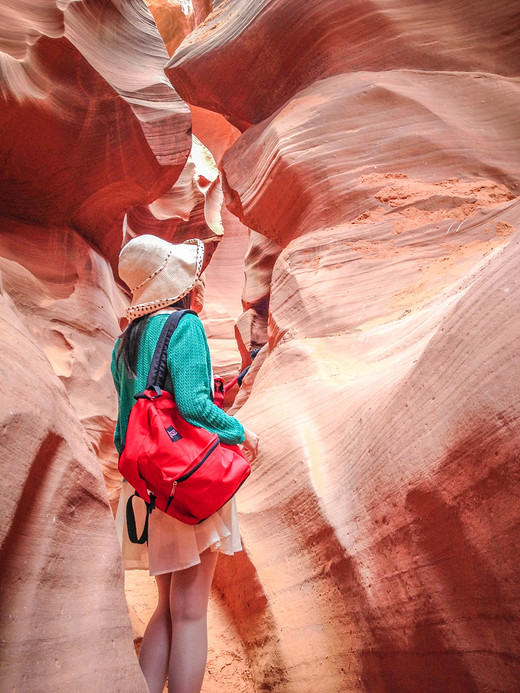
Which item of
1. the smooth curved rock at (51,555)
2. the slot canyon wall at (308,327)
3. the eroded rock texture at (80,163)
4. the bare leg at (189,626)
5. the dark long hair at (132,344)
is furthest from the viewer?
the eroded rock texture at (80,163)

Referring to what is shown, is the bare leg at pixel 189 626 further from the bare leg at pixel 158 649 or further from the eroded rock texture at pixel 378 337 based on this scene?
the eroded rock texture at pixel 378 337

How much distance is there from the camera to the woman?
2.05m

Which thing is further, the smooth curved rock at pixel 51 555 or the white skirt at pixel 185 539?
the white skirt at pixel 185 539

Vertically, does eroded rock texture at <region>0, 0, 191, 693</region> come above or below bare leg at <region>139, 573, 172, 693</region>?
above

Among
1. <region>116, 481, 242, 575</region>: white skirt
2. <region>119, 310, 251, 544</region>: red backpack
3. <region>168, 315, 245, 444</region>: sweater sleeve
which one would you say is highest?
<region>168, 315, 245, 444</region>: sweater sleeve

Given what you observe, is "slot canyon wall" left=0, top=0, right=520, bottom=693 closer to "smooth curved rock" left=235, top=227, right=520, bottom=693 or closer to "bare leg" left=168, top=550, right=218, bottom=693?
"smooth curved rock" left=235, top=227, right=520, bottom=693

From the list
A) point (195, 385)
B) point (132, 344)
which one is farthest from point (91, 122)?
point (195, 385)

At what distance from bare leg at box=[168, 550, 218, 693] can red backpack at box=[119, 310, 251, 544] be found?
224 millimetres

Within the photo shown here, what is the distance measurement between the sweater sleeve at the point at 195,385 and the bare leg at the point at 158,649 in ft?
1.92

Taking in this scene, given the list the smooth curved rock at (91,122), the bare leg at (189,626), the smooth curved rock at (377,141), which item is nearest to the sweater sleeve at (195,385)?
the bare leg at (189,626)

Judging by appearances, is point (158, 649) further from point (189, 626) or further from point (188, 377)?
point (188, 377)

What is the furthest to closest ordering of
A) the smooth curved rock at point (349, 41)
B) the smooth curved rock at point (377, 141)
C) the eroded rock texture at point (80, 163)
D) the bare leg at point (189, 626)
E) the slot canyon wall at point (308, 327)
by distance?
the eroded rock texture at point (80, 163) → the smooth curved rock at point (349, 41) → the smooth curved rock at point (377, 141) → the bare leg at point (189, 626) → the slot canyon wall at point (308, 327)

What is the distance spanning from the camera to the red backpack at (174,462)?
198 centimetres

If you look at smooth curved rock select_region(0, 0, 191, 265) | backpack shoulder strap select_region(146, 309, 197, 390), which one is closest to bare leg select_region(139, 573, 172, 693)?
backpack shoulder strap select_region(146, 309, 197, 390)
